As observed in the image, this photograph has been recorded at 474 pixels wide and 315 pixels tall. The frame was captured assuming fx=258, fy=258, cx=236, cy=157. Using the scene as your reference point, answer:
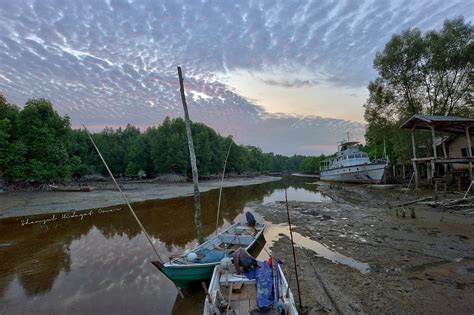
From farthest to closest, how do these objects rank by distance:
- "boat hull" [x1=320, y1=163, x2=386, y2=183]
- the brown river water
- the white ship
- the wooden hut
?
the white ship
"boat hull" [x1=320, y1=163, x2=386, y2=183]
the wooden hut
the brown river water

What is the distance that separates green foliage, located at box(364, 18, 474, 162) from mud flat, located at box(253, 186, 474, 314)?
19605 millimetres

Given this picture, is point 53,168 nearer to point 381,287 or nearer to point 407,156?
point 381,287

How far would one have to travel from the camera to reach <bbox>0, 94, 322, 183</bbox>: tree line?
33.3 m

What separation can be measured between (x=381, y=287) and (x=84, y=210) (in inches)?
987

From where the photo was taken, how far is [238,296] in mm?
6352

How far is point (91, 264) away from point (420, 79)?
36882 millimetres

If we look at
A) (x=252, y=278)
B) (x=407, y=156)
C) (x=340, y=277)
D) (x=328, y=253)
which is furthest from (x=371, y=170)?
(x=252, y=278)

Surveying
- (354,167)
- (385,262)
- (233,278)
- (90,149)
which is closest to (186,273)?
(233,278)

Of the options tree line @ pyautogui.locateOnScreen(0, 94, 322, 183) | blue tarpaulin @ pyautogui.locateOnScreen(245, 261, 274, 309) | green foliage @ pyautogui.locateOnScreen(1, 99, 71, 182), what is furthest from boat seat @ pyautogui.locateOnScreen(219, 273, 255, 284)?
green foliage @ pyautogui.locateOnScreen(1, 99, 71, 182)

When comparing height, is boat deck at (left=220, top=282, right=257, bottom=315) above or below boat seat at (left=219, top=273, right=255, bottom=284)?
below

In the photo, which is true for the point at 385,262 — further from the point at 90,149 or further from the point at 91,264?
the point at 90,149

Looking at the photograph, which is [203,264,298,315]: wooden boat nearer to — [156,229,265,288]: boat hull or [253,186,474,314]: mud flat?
[156,229,265,288]: boat hull

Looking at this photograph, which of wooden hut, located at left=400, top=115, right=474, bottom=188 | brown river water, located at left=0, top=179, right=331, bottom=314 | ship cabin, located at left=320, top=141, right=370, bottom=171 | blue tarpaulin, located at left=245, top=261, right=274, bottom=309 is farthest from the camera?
ship cabin, located at left=320, top=141, right=370, bottom=171

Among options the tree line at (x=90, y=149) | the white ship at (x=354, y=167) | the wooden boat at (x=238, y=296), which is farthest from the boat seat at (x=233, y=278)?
the white ship at (x=354, y=167)
